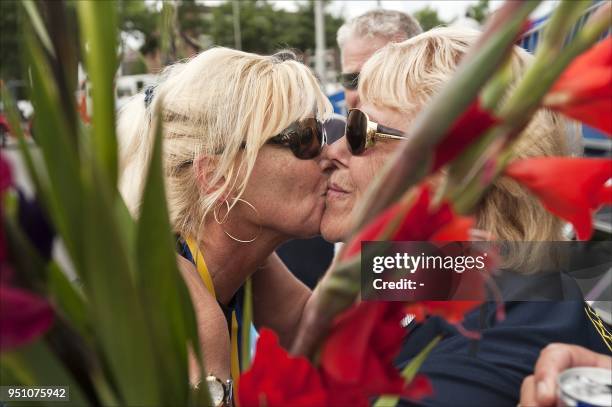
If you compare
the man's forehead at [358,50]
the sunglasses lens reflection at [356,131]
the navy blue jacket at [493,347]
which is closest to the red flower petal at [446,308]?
the navy blue jacket at [493,347]

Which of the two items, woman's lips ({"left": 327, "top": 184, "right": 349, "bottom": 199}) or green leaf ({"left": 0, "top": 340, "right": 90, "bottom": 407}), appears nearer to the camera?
green leaf ({"left": 0, "top": 340, "right": 90, "bottom": 407})

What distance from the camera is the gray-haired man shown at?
411 cm

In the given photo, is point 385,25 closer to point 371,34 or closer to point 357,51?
point 371,34

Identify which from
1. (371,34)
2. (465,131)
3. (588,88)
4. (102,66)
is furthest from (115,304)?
(371,34)

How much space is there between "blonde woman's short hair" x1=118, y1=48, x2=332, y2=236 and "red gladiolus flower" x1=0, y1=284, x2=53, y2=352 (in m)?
1.56

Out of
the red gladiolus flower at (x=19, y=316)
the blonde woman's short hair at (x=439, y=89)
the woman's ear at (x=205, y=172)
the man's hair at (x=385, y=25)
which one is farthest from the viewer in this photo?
the man's hair at (x=385, y=25)

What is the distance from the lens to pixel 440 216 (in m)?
0.47

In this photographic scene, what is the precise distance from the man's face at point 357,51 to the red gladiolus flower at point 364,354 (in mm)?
3614

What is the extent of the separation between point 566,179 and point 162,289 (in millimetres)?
367

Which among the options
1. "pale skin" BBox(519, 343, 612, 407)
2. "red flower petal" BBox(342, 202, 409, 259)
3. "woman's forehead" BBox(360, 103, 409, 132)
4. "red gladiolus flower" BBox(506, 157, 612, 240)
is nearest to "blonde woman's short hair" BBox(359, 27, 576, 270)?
"woman's forehead" BBox(360, 103, 409, 132)

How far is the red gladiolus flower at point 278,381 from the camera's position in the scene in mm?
511

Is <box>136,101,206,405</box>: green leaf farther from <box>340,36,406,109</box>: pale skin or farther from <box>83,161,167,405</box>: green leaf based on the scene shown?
<box>340,36,406,109</box>: pale skin

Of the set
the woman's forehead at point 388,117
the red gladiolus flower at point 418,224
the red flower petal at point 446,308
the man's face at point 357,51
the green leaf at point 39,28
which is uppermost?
the green leaf at point 39,28

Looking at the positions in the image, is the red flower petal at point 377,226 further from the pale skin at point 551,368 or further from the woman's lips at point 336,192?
the woman's lips at point 336,192
